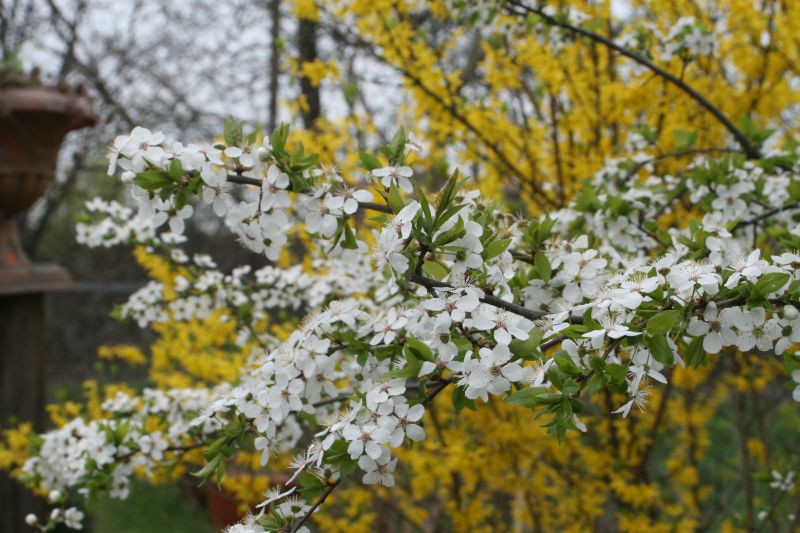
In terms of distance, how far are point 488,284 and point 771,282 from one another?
483mm

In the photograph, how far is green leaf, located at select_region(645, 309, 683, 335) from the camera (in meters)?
1.03

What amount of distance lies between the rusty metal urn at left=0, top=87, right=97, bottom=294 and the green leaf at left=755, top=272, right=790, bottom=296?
339cm

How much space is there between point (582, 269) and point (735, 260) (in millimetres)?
293

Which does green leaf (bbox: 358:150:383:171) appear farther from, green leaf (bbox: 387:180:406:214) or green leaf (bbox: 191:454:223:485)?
green leaf (bbox: 191:454:223:485)

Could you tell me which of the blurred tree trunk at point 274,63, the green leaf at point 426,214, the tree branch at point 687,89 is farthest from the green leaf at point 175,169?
the blurred tree trunk at point 274,63

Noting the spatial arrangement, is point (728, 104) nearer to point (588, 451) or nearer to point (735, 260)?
point (588, 451)

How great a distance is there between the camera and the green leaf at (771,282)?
103cm

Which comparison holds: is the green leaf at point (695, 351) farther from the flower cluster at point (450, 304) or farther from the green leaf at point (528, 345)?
the green leaf at point (528, 345)

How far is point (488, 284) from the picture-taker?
1.33 metres

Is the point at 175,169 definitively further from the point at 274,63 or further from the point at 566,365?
the point at 274,63

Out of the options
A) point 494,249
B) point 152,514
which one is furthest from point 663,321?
point 152,514

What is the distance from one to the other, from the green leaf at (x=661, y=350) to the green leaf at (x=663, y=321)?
0.06 ft

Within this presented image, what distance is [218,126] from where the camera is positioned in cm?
646

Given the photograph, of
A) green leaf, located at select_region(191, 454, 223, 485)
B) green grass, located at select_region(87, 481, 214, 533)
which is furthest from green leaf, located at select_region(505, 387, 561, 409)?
green grass, located at select_region(87, 481, 214, 533)
